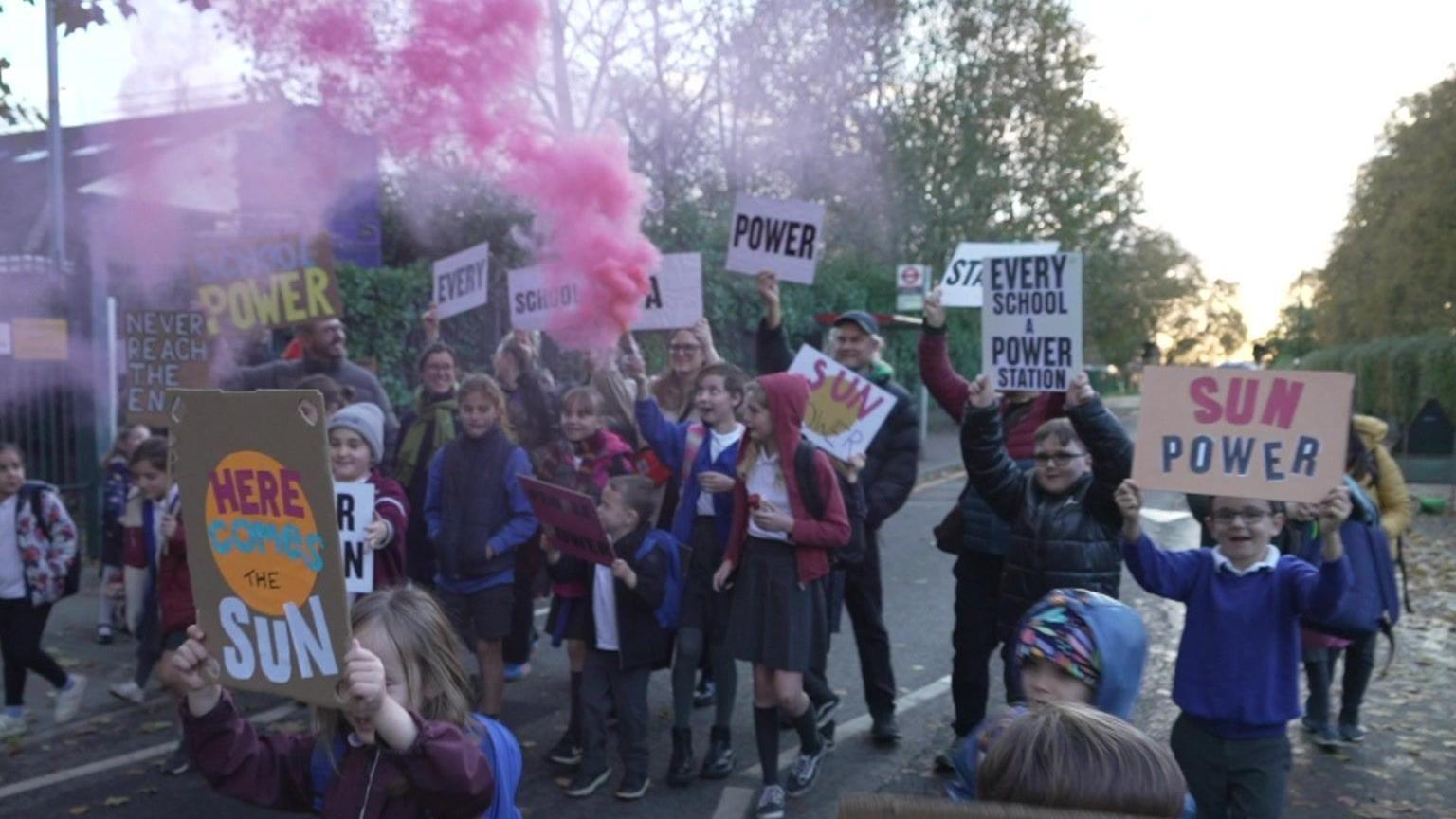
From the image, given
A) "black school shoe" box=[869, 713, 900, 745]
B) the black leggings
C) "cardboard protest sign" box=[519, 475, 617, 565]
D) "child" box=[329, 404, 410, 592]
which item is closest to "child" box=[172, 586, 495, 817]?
"cardboard protest sign" box=[519, 475, 617, 565]

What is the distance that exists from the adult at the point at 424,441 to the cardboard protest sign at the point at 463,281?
172cm

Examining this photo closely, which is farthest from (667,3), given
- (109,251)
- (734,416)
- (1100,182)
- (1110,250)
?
(1110,250)

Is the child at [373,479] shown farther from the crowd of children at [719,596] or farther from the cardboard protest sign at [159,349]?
the cardboard protest sign at [159,349]

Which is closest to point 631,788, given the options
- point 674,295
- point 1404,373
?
point 674,295

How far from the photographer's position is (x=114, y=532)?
28.3ft

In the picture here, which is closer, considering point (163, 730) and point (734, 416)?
point (734, 416)

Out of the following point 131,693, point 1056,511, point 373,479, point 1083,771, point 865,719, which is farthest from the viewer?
point 131,693

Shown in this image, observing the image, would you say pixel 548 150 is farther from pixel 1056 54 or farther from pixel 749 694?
pixel 1056 54

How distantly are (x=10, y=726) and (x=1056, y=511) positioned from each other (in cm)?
526

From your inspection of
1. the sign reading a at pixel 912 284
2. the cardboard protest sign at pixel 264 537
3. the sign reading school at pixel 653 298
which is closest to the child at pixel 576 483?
the sign reading school at pixel 653 298

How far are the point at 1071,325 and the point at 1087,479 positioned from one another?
961mm

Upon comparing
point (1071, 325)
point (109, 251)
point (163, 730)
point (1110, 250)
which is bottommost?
point (163, 730)

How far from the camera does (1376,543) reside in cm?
592

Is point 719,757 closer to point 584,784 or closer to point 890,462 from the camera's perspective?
point 584,784
